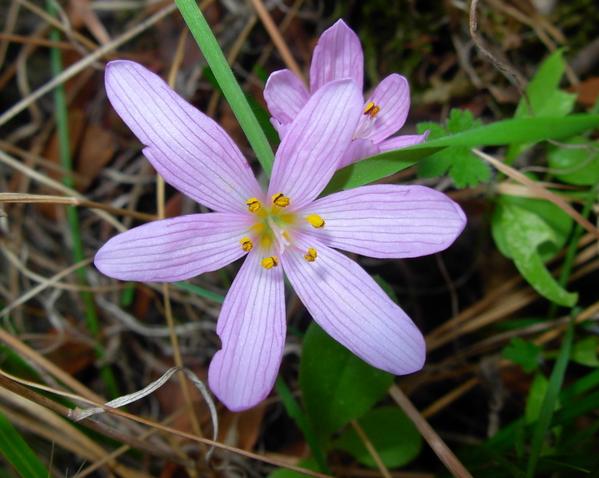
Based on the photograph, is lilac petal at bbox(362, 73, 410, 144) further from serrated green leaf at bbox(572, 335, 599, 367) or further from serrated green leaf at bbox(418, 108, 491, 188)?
serrated green leaf at bbox(572, 335, 599, 367)

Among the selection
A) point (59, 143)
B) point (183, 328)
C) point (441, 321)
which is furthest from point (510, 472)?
point (59, 143)

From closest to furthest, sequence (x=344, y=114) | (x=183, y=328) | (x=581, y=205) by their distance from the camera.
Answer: (x=344, y=114), (x=581, y=205), (x=183, y=328)

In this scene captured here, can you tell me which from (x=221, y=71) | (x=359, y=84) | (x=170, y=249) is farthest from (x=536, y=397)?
(x=221, y=71)

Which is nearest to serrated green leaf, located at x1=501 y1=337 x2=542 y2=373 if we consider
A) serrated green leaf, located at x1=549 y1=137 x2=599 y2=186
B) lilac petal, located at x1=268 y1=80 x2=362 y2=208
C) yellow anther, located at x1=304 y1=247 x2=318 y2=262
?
serrated green leaf, located at x1=549 y1=137 x2=599 y2=186

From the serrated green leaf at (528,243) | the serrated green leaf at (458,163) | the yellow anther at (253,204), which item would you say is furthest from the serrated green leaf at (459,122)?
the yellow anther at (253,204)

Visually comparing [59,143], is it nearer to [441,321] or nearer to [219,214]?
[219,214]

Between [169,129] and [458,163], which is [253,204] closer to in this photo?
[169,129]

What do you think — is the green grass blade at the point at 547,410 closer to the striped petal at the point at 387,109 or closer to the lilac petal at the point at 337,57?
the striped petal at the point at 387,109
